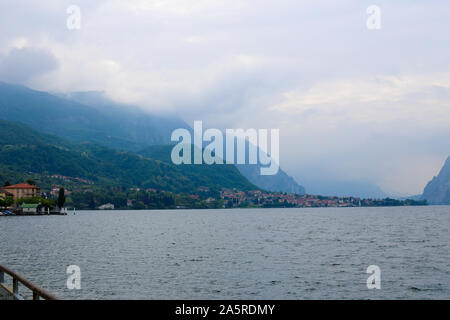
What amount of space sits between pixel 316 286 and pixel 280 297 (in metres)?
5.64

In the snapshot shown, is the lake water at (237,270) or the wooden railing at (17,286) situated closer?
the wooden railing at (17,286)

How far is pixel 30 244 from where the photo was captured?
250 ft

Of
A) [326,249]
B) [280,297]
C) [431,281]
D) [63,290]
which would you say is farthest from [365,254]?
[63,290]

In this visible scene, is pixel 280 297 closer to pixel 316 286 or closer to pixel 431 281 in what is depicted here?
pixel 316 286

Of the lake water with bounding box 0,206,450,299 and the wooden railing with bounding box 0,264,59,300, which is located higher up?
the wooden railing with bounding box 0,264,59,300

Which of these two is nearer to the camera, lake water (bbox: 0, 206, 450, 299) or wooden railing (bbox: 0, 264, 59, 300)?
wooden railing (bbox: 0, 264, 59, 300)

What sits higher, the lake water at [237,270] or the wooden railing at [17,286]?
the wooden railing at [17,286]

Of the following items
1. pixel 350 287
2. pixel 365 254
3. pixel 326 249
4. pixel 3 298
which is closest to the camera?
pixel 3 298

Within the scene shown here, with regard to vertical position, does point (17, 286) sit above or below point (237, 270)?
above

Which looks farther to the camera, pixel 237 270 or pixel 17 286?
pixel 237 270
